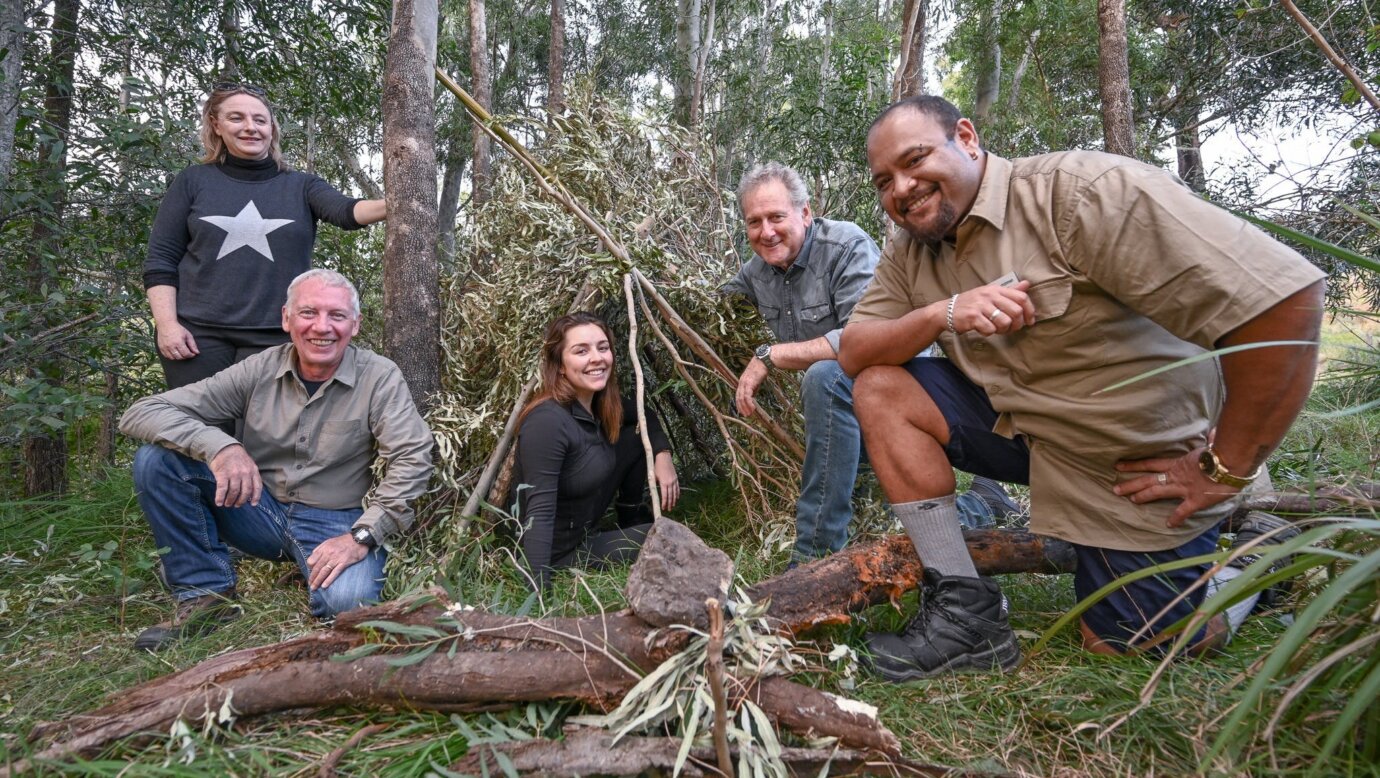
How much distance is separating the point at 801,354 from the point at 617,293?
996 mm

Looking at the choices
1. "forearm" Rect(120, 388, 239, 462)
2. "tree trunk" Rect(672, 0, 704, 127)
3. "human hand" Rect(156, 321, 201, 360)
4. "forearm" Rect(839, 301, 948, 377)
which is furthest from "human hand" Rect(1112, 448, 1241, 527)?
"tree trunk" Rect(672, 0, 704, 127)

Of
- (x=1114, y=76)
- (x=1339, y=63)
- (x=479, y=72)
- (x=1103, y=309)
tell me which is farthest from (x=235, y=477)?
(x=479, y=72)

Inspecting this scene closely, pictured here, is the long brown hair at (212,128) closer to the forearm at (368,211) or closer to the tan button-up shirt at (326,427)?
the forearm at (368,211)

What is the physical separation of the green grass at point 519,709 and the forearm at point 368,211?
1368 mm

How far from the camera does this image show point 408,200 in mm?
3654

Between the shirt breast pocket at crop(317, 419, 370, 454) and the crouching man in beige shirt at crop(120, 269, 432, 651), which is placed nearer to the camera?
the crouching man in beige shirt at crop(120, 269, 432, 651)

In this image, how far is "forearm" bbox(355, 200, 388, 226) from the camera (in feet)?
11.5

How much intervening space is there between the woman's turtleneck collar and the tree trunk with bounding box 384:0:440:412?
50 cm

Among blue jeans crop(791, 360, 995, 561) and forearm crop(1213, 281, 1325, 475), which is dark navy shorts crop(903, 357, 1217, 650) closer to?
forearm crop(1213, 281, 1325, 475)

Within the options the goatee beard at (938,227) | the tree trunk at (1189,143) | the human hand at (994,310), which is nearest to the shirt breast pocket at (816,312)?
the goatee beard at (938,227)

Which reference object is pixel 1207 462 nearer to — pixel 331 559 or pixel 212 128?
pixel 331 559

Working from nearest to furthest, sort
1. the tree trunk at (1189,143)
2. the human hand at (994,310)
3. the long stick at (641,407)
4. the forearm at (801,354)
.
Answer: the human hand at (994,310)
the long stick at (641,407)
the forearm at (801,354)
the tree trunk at (1189,143)

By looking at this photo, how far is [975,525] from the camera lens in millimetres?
3510

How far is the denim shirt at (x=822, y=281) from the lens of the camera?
333cm
